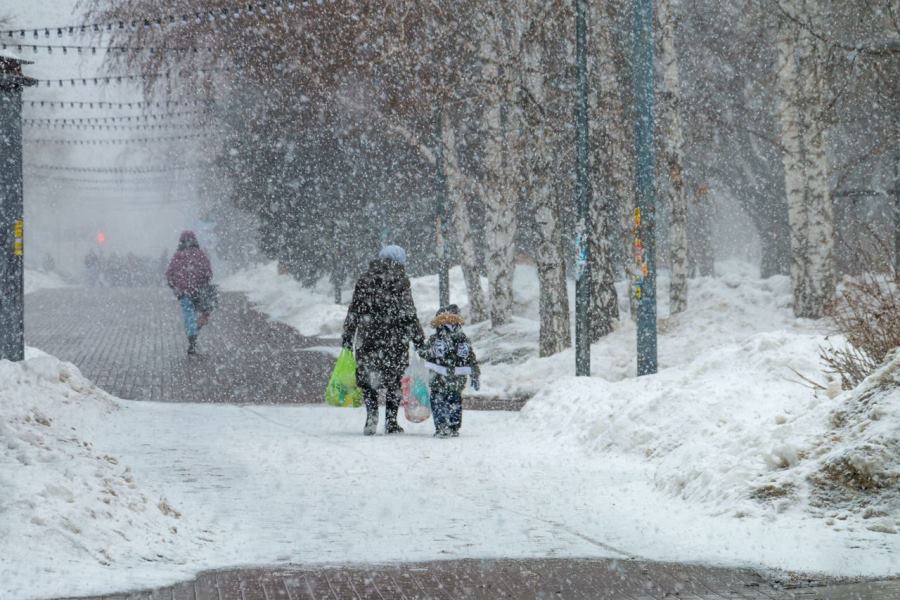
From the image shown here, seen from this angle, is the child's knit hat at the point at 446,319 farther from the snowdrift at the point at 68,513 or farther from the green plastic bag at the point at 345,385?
the snowdrift at the point at 68,513

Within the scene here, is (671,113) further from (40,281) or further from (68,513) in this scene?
(40,281)

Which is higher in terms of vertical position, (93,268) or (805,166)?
(805,166)

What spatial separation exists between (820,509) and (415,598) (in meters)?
2.69

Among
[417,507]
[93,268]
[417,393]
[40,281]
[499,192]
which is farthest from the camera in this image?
[93,268]

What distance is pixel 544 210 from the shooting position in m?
21.0

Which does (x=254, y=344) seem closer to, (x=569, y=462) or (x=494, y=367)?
(x=494, y=367)

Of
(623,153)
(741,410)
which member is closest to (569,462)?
(741,410)

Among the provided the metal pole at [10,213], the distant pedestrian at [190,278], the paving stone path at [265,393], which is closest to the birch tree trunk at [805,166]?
the paving stone path at [265,393]

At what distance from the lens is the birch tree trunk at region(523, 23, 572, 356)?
68.1ft

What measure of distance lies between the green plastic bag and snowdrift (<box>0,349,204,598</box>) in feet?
13.6

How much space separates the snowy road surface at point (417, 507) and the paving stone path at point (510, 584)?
237 mm

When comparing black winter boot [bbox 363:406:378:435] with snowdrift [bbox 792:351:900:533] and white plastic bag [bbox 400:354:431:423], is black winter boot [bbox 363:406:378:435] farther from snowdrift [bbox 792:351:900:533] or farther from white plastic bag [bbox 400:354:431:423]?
snowdrift [bbox 792:351:900:533]

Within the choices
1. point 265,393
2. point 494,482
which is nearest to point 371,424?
point 494,482

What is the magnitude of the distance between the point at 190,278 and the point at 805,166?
10101 mm
